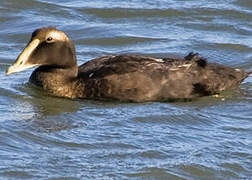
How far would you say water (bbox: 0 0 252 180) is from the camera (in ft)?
33.4

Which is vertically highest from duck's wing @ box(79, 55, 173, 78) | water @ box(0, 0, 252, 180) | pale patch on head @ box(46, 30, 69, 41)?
pale patch on head @ box(46, 30, 69, 41)

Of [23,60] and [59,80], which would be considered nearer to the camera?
[23,60]

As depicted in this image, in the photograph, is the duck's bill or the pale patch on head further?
the pale patch on head

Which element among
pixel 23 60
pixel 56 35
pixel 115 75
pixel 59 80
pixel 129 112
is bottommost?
pixel 129 112

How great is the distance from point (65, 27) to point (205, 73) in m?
3.51

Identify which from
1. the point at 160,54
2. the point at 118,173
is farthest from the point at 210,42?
the point at 118,173

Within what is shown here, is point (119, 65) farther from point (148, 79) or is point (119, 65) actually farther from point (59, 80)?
point (59, 80)

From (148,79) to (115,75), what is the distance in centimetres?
36

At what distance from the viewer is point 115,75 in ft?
41.1

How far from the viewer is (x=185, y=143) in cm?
1091

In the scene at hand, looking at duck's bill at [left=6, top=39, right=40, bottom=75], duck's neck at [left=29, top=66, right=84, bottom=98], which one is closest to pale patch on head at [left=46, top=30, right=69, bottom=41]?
duck's bill at [left=6, top=39, right=40, bottom=75]

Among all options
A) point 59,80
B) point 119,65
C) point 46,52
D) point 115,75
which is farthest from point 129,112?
point 46,52

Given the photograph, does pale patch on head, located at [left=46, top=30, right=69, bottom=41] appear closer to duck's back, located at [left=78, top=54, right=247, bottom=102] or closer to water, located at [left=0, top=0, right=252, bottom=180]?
duck's back, located at [left=78, top=54, right=247, bottom=102]

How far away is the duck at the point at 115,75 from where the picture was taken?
12.5 m
